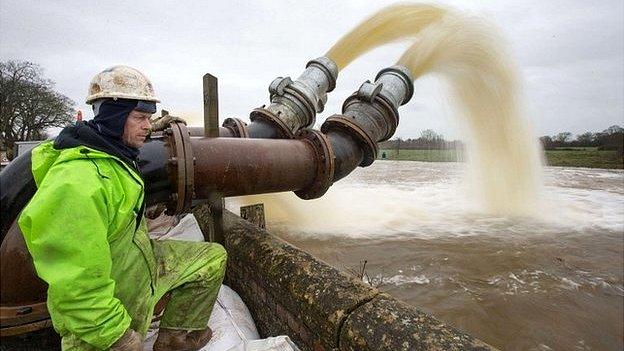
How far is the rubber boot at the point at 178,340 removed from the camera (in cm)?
240

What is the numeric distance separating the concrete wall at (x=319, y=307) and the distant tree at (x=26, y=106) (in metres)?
37.2

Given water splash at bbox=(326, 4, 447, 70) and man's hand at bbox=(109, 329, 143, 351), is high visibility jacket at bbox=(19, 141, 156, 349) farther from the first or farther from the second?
water splash at bbox=(326, 4, 447, 70)

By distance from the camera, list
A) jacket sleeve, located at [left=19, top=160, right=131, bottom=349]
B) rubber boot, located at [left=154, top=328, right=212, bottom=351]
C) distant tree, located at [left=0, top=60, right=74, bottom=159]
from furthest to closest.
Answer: distant tree, located at [left=0, top=60, right=74, bottom=159] < rubber boot, located at [left=154, top=328, right=212, bottom=351] < jacket sleeve, located at [left=19, top=160, right=131, bottom=349]

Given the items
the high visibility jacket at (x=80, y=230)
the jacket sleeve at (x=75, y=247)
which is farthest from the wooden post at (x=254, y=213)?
the jacket sleeve at (x=75, y=247)

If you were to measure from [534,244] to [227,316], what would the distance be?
588 cm

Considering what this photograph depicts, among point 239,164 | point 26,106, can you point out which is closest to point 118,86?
point 239,164

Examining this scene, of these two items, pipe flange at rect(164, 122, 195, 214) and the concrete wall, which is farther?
pipe flange at rect(164, 122, 195, 214)

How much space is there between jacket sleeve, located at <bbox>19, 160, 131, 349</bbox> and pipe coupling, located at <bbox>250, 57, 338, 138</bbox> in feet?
9.85

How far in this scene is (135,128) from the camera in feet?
6.61

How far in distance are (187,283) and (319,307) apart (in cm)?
99

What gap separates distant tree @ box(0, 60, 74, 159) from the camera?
106 ft

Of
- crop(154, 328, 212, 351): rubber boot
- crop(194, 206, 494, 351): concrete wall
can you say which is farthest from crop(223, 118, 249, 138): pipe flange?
crop(154, 328, 212, 351): rubber boot

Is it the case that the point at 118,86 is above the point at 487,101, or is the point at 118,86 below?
below

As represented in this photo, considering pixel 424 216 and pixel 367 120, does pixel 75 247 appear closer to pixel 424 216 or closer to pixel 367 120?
pixel 367 120
